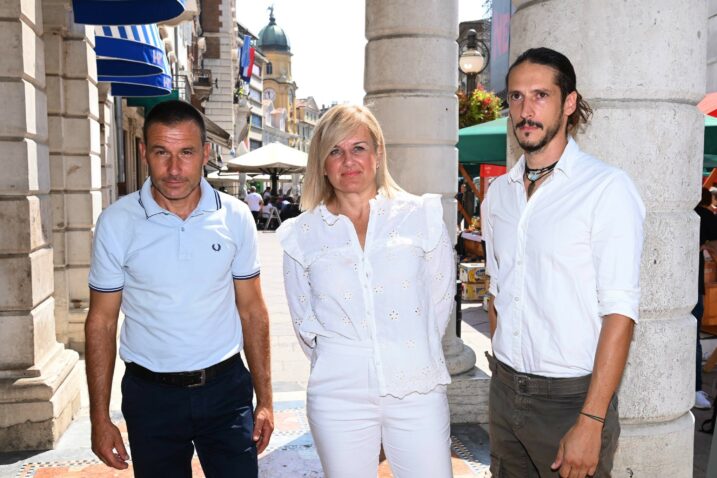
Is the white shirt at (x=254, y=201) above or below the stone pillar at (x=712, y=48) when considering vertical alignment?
below

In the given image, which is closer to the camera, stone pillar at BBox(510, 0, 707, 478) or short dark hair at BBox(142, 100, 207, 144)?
stone pillar at BBox(510, 0, 707, 478)

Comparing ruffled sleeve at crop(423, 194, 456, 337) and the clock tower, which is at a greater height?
the clock tower

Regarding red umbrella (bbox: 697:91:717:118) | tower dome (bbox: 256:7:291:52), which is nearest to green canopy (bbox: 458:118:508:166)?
red umbrella (bbox: 697:91:717:118)

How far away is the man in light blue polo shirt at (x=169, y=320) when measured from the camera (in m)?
2.87

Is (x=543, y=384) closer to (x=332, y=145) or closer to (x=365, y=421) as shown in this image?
(x=365, y=421)

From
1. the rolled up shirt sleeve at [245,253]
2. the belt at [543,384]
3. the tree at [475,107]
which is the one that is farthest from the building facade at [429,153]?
the tree at [475,107]

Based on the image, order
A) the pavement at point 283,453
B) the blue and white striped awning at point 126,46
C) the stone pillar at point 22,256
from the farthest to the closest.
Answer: the blue and white striped awning at point 126,46, the stone pillar at point 22,256, the pavement at point 283,453

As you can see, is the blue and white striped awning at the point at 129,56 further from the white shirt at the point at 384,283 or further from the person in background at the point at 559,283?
the person in background at the point at 559,283

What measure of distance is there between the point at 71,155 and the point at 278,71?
429 ft

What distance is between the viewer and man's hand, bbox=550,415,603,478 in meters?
2.12

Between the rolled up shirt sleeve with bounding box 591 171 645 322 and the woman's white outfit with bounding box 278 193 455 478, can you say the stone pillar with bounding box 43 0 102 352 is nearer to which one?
the woman's white outfit with bounding box 278 193 455 478

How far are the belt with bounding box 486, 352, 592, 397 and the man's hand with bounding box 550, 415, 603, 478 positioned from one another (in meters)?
0.13

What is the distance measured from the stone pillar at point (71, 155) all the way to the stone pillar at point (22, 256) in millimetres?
2158

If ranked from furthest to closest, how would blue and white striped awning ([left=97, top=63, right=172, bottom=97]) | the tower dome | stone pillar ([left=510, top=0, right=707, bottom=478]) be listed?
the tower dome
blue and white striped awning ([left=97, top=63, right=172, bottom=97])
stone pillar ([left=510, top=0, right=707, bottom=478])
